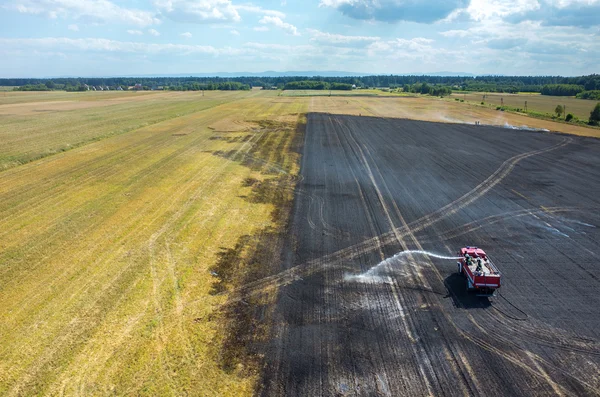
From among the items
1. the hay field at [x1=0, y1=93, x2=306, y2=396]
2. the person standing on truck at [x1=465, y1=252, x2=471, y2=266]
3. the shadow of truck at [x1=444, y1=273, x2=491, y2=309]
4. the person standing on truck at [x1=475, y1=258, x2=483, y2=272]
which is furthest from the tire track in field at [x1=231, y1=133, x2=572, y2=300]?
the person standing on truck at [x1=475, y1=258, x2=483, y2=272]

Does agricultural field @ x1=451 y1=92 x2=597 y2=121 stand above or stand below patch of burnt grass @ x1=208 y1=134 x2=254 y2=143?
above

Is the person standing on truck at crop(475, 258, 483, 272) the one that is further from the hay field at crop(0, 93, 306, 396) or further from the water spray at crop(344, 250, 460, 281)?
the hay field at crop(0, 93, 306, 396)

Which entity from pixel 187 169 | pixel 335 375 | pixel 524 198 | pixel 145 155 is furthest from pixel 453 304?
pixel 145 155

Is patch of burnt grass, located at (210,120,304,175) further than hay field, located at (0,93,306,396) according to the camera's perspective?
Yes

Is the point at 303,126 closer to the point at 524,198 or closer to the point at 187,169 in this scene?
the point at 187,169

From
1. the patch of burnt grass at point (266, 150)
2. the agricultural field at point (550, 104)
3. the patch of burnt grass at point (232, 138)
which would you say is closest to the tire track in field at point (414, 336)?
the patch of burnt grass at point (266, 150)

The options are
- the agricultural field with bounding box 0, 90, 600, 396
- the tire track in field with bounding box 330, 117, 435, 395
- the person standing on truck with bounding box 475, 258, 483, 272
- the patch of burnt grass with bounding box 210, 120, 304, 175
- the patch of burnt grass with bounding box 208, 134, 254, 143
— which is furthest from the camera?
the patch of burnt grass with bounding box 208, 134, 254, 143

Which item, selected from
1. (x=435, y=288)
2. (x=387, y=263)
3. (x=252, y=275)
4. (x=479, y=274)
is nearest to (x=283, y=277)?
(x=252, y=275)
